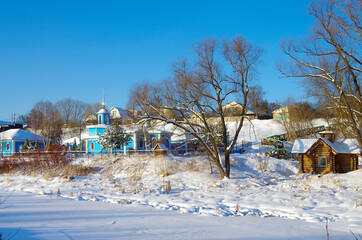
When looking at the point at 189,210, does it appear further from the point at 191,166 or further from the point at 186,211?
the point at 191,166

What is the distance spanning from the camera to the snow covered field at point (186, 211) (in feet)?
23.1

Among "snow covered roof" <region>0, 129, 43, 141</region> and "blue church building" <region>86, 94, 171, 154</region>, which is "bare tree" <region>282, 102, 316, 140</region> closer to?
"blue church building" <region>86, 94, 171, 154</region>

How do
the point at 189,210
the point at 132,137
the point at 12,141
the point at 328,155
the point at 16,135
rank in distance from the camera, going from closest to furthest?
the point at 189,210 → the point at 328,155 → the point at 132,137 → the point at 12,141 → the point at 16,135

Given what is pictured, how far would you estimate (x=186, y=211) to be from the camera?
999 centimetres

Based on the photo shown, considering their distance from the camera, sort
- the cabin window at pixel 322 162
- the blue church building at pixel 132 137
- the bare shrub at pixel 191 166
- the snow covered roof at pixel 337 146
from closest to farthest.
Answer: the bare shrub at pixel 191 166
the snow covered roof at pixel 337 146
the cabin window at pixel 322 162
the blue church building at pixel 132 137

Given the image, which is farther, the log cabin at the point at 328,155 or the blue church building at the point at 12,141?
the blue church building at the point at 12,141

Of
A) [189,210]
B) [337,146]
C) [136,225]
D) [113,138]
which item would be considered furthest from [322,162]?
[136,225]

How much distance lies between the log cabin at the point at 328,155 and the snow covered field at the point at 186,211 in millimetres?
3918

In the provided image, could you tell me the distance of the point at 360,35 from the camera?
13039 mm

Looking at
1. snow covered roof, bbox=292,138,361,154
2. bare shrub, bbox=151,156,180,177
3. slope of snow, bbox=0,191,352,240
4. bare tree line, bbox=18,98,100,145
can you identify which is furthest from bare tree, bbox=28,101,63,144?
slope of snow, bbox=0,191,352,240

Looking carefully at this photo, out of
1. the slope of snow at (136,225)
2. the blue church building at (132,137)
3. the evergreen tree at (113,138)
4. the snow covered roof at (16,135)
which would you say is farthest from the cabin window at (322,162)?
the snow covered roof at (16,135)

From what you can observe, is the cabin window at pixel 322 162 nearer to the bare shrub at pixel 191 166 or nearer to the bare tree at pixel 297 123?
the bare shrub at pixel 191 166

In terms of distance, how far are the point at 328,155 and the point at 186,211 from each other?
16705 millimetres

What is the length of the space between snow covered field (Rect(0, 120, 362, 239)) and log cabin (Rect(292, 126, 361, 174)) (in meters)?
3.92
